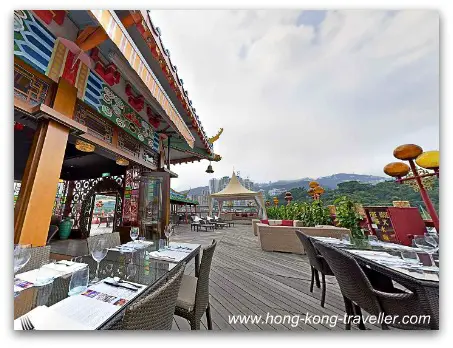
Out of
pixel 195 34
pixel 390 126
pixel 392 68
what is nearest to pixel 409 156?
pixel 390 126

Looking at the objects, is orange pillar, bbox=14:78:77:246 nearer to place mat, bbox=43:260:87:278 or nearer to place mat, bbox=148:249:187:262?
place mat, bbox=43:260:87:278

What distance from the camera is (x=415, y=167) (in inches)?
87.3

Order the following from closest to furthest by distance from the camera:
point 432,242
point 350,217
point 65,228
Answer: point 432,242, point 350,217, point 65,228

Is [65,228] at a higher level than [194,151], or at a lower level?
lower

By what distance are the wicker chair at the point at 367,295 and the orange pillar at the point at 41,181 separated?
2.63m

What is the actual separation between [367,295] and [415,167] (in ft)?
6.47

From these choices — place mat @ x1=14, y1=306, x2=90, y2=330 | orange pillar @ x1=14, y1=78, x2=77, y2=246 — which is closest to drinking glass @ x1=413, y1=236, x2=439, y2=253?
place mat @ x1=14, y1=306, x2=90, y2=330

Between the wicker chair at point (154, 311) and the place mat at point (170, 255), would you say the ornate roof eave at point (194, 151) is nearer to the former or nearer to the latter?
the place mat at point (170, 255)

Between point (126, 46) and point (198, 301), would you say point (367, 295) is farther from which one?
point (126, 46)

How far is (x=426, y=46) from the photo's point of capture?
1418mm

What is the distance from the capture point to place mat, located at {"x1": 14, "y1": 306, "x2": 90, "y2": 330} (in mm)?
640

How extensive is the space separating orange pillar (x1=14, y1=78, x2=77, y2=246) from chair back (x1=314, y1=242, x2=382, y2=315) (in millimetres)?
2631

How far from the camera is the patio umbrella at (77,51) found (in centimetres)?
183

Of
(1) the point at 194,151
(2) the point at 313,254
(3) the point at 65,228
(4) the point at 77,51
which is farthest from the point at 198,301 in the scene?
(3) the point at 65,228
